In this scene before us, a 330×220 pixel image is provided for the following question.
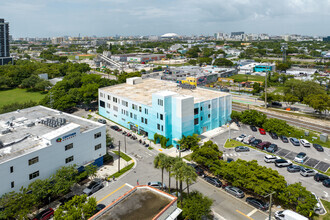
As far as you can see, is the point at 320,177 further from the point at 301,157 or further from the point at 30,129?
the point at 30,129

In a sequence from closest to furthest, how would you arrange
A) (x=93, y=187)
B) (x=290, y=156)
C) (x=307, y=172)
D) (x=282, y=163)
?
(x=93, y=187), (x=307, y=172), (x=282, y=163), (x=290, y=156)

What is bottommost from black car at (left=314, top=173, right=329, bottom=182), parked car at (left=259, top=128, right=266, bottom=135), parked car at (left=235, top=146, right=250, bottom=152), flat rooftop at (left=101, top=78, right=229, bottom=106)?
black car at (left=314, top=173, right=329, bottom=182)

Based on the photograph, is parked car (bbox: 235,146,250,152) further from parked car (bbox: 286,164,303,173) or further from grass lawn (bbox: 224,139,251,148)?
parked car (bbox: 286,164,303,173)

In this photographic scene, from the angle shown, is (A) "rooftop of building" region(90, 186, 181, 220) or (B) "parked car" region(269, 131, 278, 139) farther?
(B) "parked car" region(269, 131, 278, 139)

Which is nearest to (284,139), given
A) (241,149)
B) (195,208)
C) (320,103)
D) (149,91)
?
(241,149)

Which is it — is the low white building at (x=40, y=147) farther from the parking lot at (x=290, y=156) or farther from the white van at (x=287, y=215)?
the white van at (x=287, y=215)

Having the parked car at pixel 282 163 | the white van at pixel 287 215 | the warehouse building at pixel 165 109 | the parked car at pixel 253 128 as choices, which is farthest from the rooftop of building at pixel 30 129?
the parked car at pixel 253 128

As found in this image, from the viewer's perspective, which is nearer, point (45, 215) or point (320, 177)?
point (45, 215)

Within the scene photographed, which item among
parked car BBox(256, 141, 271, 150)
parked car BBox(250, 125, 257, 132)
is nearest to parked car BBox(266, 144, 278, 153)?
parked car BBox(256, 141, 271, 150)

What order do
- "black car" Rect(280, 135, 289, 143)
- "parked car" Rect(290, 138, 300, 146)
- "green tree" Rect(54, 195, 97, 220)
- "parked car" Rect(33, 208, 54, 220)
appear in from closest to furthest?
"green tree" Rect(54, 195, 97, 220) < "parked car" Rect(33, 208, 54, 220) < "parked car" Rect(290, 138, 300, 146) < "black car" Rect(280, 135, 289, 143)
